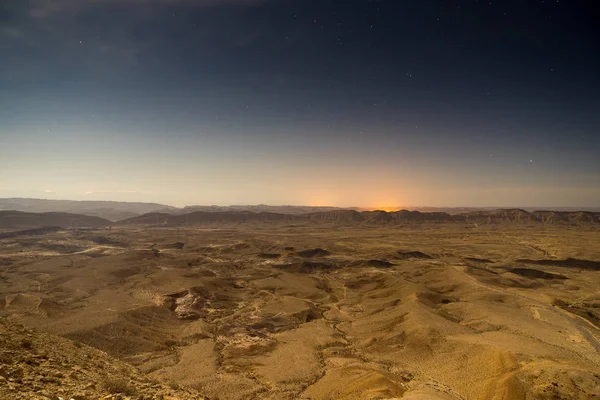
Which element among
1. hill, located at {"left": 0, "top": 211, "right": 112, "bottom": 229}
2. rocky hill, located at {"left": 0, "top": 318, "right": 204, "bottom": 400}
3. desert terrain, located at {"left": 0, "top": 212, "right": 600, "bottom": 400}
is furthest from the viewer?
hill, located at {"left": 0, "top": 211, "right": 112, "bottom": 229}

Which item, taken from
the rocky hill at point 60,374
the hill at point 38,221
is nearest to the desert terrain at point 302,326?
the rocky hill at point 60,374

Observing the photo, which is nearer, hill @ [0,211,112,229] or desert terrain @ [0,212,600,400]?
desert terrain @ [0,212,600,400]

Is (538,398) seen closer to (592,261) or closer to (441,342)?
(441,342)

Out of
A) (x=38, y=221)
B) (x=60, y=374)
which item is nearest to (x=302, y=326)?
(x=60, y=374)

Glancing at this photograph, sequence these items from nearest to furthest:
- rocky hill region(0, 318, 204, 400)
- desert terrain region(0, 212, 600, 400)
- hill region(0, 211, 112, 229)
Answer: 1. rocky hill region(0, 318, 204, 400)
2. desert terrain region(0, 212, 600, 400)
3. hill region(0, 211, 112, 229)

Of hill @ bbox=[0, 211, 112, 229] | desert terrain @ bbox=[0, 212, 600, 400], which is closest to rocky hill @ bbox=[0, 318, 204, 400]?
desert terrain @ bbox=[0, 212, 600, 400]

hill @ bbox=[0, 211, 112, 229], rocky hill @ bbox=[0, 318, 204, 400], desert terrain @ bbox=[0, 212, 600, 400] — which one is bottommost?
desert terrain @ bbox=[0, 212, 600, 400]

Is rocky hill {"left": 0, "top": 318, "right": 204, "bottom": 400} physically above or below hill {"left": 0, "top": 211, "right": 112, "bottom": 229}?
above

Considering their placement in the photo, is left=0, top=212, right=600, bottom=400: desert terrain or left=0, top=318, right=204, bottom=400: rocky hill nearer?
left=0, top=318, right=204, bottom=400: rocky hill

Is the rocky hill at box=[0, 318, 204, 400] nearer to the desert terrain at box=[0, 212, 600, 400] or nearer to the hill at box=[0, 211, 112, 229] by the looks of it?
the desert terrain at box=[0, 212, 600, 400]

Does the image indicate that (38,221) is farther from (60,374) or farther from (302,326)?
(60,374)
